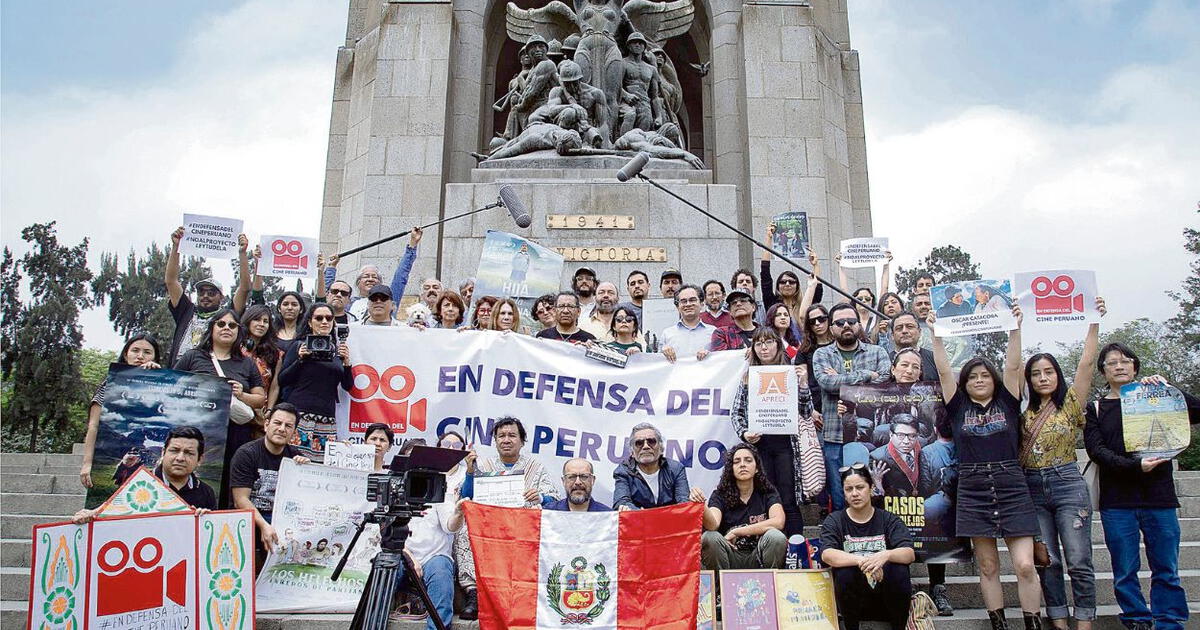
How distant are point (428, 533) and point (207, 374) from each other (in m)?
2.05

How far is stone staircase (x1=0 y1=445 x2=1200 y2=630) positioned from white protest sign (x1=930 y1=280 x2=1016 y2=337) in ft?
6.11

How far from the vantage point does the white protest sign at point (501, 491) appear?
629cm

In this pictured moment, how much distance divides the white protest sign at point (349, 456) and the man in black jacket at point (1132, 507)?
17.0 ft

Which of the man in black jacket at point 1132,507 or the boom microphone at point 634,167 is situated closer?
the man in black jacket at point 1132,507

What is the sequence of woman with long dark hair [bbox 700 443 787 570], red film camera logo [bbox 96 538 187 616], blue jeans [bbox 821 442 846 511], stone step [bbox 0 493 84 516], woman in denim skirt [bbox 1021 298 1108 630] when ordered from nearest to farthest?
1. red film camera logo [bbox 96 538 187 616]
2. woman in denim skirt [bbox 1021 298 1108 630]
3. woman with long dark hair [bbox 700 443 787 570]
4. blue jeans [bbox 821 442 846 511]
5. stone step [bbox 0 493 84 516]

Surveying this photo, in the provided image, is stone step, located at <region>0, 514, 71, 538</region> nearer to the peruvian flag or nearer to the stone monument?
the peruvian flag

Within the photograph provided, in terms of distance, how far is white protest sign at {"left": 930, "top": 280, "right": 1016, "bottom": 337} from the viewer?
6.43 meters

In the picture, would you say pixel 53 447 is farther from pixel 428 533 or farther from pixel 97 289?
pixel 428 533

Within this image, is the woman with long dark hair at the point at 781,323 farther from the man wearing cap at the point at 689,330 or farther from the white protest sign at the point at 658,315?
the white protest sign at the point at 658,315

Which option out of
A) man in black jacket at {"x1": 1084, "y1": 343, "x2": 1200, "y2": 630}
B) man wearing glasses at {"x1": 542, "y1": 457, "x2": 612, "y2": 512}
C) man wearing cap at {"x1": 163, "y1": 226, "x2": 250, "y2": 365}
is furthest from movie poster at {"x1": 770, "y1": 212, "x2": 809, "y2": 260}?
man wearing cap at {"x1": 163, "y1": 226, "x2": 250, "y2": 365}

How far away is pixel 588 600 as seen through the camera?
564 cm

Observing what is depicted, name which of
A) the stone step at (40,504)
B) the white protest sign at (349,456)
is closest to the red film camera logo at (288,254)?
the stone step at (40,504)

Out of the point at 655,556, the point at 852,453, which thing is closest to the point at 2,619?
the point at 655,556

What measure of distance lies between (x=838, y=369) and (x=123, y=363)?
5516mm
